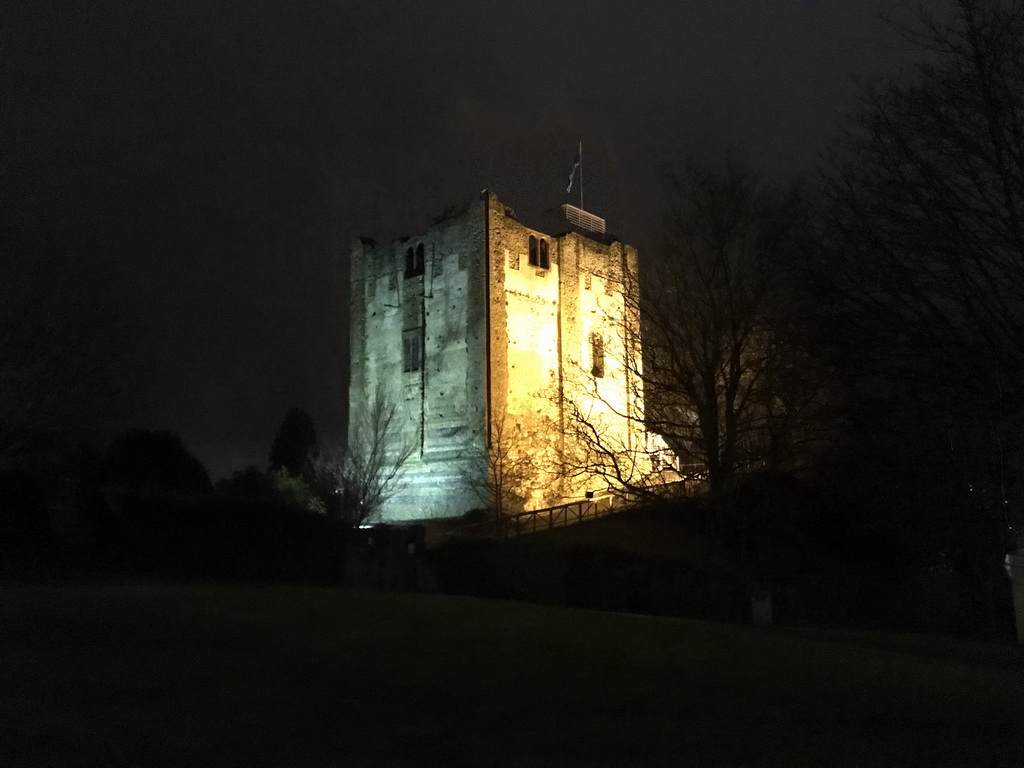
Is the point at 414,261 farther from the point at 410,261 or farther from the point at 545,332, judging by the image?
the point at 545,332

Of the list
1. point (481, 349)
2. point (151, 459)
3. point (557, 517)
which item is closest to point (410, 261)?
point (481, 349)

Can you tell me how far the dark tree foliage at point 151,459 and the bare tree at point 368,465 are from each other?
11.6 m

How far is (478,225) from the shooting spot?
3347cm

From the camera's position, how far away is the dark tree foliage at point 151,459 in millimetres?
42438

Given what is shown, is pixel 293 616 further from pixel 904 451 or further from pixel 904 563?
pixel 904 563

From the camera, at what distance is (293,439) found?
60.2 m

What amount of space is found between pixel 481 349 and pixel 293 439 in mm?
32128

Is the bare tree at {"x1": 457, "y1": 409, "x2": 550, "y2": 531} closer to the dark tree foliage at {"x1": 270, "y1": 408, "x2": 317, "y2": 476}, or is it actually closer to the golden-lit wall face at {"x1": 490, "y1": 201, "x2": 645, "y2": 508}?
the golden-lit wall face at {"x1": 490, "y1": 201, "x2": 645, "y2": 508}

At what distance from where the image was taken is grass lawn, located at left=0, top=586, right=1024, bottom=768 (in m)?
4.38

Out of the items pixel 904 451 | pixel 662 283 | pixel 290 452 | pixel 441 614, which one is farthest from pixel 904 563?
pixel 290 452

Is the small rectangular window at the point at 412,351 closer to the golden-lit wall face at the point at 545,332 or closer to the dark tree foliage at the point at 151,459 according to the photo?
the golden-lit wall face at the point at 545,332

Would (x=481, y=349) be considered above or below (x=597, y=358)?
below

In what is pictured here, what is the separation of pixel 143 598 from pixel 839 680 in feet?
27.5

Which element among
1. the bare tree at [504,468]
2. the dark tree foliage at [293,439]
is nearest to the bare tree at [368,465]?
the bare tree at [504,468]
